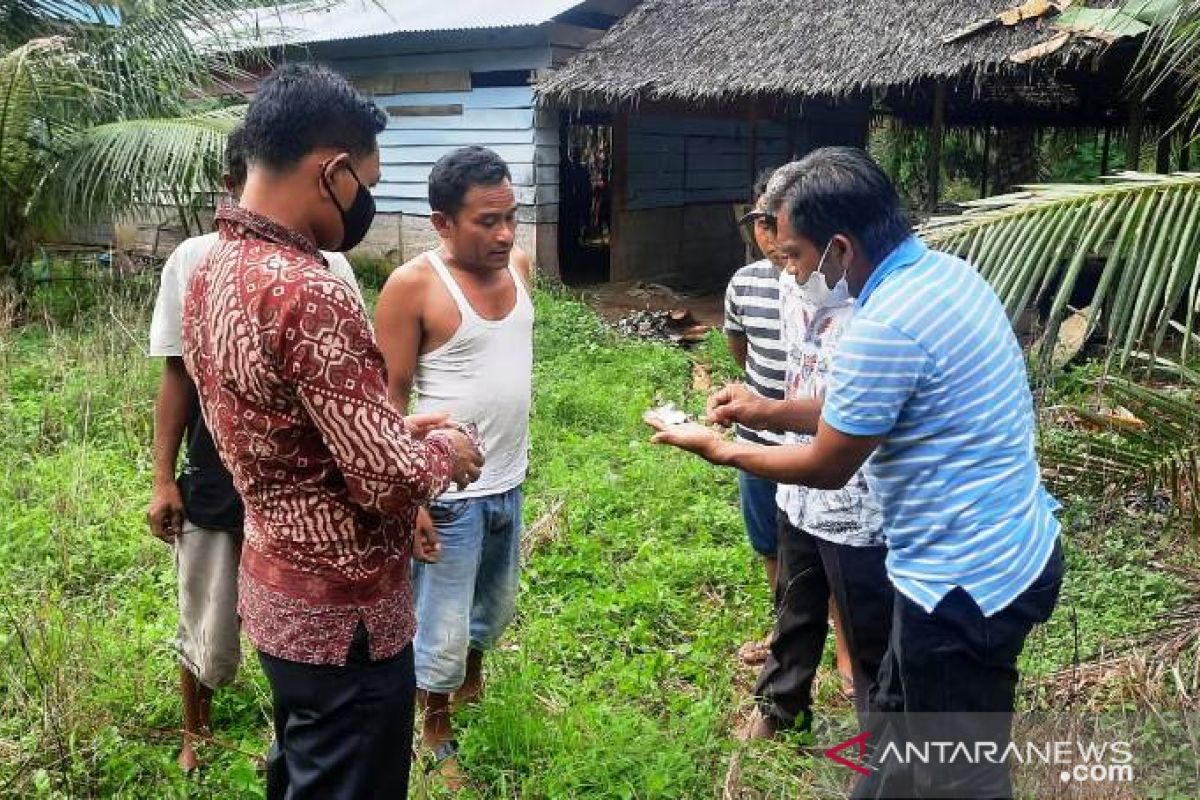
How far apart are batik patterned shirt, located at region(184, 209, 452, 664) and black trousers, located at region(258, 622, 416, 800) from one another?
3 cm

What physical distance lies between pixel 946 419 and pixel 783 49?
26.3 ft

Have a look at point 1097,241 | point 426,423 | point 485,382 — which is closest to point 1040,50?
point 1097,241

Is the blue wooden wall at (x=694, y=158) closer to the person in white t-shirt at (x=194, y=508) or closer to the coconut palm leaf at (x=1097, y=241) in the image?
the coconut palm leaf at (x=1097, y=241)

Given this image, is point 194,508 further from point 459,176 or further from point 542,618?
point 542,618

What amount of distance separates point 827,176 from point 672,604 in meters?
2.23

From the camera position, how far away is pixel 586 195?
13375 mm

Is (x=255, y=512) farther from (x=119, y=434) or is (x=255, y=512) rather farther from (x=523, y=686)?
(x=119, y=434)

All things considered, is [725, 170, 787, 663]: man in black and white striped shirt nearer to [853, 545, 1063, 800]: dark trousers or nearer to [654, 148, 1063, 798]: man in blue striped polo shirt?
[654, 148, 1063, 798]: man in blue striped polo shirt

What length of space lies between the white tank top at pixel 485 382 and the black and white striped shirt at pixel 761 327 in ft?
2.73

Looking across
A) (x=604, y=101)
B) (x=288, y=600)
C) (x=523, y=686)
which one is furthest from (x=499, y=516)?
(x=604, y=101)

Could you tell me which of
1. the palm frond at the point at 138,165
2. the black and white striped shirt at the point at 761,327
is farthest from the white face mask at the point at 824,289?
the palm frond at the point at 138,165

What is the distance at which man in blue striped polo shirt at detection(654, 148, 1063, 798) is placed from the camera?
1856 mm

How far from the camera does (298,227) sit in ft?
5.60

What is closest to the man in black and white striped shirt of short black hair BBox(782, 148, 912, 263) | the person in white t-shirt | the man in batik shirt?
A: short black hair BBox(782, 148, 912, 263)
